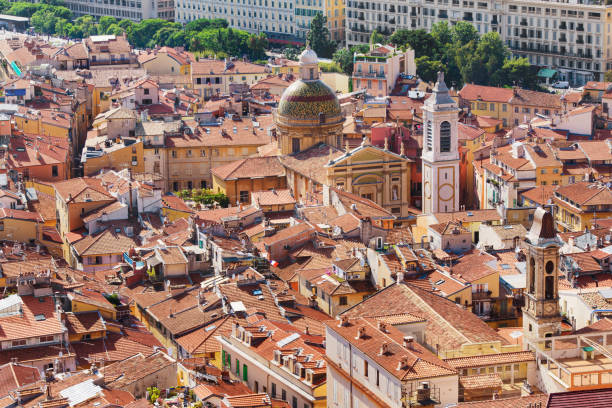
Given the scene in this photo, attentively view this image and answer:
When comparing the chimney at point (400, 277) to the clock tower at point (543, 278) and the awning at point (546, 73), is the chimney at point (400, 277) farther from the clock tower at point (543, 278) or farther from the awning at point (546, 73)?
the awning at point (546, 73)

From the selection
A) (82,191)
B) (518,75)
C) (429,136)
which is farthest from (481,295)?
(518,75)

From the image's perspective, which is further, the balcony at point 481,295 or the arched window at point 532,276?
the balcony at point 481,295

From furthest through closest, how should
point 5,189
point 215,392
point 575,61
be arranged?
point 575,61 < point 5,189 < point 215,392

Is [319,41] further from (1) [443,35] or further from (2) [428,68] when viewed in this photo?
(2) [428,68]

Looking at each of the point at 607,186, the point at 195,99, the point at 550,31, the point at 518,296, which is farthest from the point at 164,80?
the point at 518,296

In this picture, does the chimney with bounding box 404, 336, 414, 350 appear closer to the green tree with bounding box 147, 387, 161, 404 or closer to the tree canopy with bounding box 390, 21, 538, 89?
the green tree with bounding box 147, 387, 161, 404

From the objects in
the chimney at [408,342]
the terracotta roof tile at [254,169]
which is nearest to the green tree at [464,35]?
the terracotta roof tile at [254,169]

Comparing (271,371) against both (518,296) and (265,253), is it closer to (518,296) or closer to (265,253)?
(518,296)
